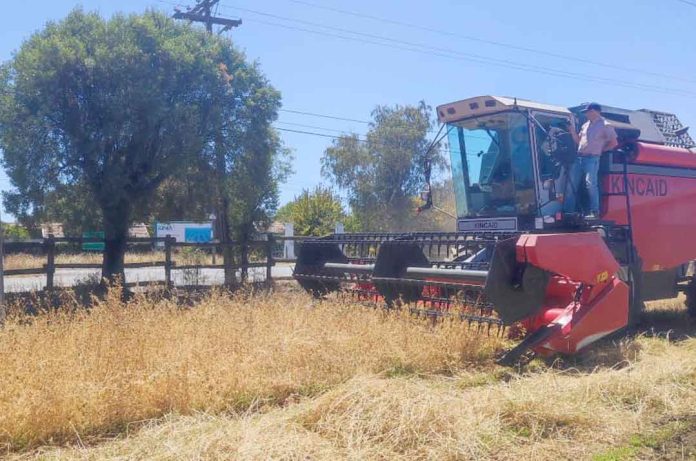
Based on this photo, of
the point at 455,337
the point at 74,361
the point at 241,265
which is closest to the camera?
the point at 74,361

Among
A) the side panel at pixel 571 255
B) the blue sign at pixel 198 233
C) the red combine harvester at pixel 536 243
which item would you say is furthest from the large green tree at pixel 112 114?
the blue sign at pixel 198 233

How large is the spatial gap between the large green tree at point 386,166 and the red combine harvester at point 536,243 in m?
22.8

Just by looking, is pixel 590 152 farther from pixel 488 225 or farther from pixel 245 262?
pixel 245 262

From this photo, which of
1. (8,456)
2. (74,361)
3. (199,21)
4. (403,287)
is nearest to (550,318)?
(403,287)

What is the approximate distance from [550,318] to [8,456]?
523 centimetres

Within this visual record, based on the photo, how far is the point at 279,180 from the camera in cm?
1783

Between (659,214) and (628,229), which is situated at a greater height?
(659,214)

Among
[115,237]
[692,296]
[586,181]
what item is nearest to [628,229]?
[586,181]

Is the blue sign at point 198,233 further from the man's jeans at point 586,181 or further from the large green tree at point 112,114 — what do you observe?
the man's jeans at point 586,181

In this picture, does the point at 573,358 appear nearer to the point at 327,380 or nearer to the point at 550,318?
the point at 550,318

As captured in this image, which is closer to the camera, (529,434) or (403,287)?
(529,434)

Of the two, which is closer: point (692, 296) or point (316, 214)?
point (692, 296)

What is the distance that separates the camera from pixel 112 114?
13148 mm

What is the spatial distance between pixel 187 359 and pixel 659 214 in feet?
24.1
